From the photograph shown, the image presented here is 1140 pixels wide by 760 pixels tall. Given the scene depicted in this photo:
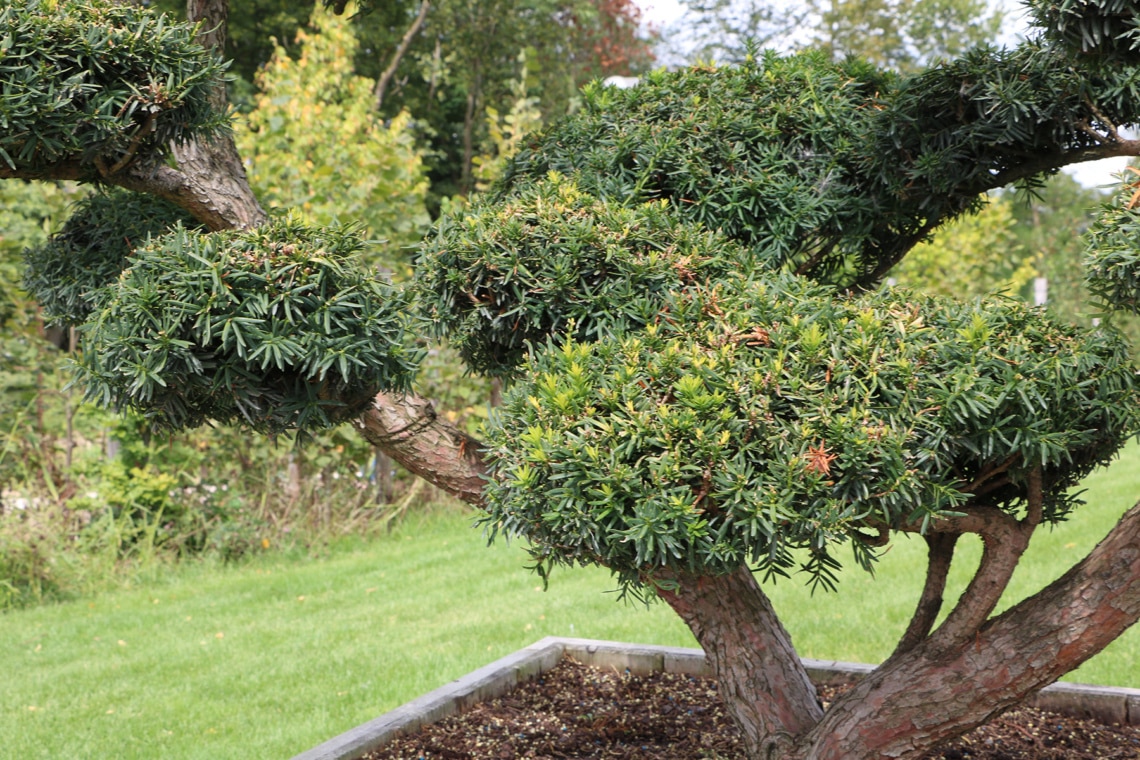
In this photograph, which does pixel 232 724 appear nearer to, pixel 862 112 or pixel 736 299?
pixel 736 299

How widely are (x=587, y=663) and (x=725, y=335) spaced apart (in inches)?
91.1

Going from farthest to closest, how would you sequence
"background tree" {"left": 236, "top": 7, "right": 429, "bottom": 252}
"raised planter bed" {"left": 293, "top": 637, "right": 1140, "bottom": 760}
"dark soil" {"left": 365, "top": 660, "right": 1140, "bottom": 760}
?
"background tree" {"left": 236, "top": 7, "right": 429, "bottom": 252} → "raised planter bed" {"left": 293, "top": 637, "right": 1140, "bottom": 760} → "dark soil" {"left": 365, "top": 660, "right": 1140, "bottom": 760}

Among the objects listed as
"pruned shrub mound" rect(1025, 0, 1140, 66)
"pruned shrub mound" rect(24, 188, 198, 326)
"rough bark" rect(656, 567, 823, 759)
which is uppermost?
"pruned shrub mound" rect(1025, 0, 1140, 66)

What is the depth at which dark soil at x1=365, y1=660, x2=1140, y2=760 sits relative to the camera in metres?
3.00

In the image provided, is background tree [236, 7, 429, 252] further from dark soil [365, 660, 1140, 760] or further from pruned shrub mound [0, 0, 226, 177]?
pruned shrub mound [0, 0, 226, 177]

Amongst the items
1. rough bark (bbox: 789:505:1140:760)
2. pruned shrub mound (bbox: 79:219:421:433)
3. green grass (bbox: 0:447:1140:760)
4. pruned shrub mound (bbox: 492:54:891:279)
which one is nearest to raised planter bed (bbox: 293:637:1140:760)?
green grass (bbox: 0:447:1140:760)

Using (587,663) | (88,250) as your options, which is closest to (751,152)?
(88,250)

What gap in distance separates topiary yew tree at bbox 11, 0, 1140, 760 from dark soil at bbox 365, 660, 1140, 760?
1.63ft

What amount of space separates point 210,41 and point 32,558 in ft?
14.6

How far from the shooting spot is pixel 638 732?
3229 millimetres

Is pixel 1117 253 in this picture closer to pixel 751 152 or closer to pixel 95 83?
pixel 751 152

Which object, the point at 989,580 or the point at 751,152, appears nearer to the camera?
the point at 989,580

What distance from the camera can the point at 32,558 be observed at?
19.9ft

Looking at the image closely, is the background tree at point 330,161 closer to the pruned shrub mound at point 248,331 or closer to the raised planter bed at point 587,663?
the raised planter bed at point 587,663
